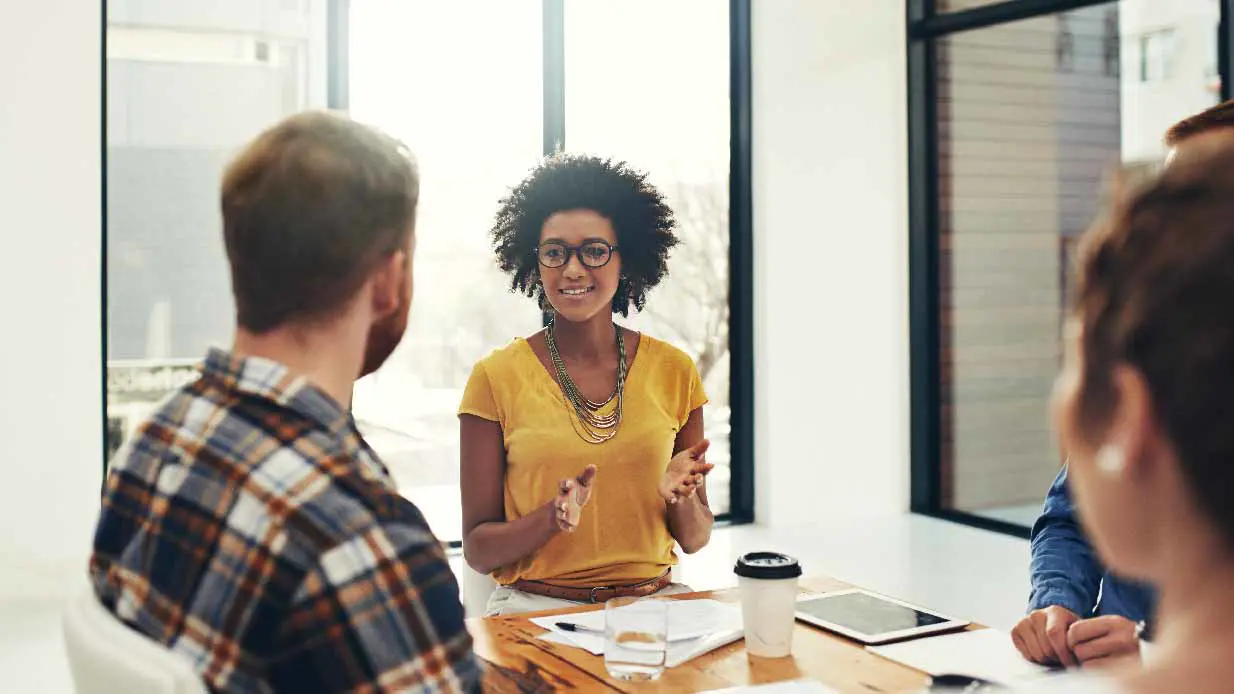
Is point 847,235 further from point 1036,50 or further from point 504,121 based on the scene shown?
point 504,121

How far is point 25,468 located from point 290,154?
3.76 meters

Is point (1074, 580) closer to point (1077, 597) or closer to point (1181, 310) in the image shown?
point (1077, 597)

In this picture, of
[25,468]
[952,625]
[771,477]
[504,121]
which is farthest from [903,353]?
[952,625]

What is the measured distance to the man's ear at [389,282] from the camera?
108 centimetres

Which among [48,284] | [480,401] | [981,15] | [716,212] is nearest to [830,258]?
[716,212]

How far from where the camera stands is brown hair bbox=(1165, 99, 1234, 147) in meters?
1.55

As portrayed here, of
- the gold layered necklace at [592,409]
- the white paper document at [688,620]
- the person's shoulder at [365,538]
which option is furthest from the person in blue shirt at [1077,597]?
the person's shoulder at [365,538]

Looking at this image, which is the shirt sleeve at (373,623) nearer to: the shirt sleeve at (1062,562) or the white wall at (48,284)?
the shirt sleeve at (1062,562)

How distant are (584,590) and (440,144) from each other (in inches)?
117

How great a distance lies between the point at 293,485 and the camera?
0.94 m

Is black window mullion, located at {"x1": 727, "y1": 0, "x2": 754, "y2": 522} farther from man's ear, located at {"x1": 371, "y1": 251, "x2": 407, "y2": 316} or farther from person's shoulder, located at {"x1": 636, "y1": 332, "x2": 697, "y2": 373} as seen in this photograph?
man's ear, located at {"x1": 371, "y1": 251, "x2": 407, "y2": 316}

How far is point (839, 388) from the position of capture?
565 cm

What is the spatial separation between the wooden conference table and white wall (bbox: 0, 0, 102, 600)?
121 inches

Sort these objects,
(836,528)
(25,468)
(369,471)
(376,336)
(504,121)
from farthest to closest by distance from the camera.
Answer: (836,528), (504,121), (25,468), (376,336), (369,471)
